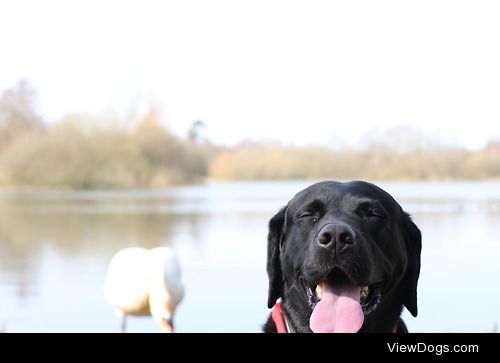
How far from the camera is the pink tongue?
3.13 metres

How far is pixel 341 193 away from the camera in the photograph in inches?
126

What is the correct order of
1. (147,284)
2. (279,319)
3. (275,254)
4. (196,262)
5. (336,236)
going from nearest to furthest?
(336,236)
(279,319)
(275,254)
(147,284)
(196,262)

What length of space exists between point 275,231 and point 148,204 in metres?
27.3

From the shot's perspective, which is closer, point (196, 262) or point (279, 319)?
point (279, 319)

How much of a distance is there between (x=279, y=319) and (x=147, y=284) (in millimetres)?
2957

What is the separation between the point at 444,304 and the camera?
916 centimetres

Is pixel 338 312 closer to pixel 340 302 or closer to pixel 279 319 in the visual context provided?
pixel 340 302

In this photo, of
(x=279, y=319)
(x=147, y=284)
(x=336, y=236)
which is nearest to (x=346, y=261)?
(x=336, y=236)

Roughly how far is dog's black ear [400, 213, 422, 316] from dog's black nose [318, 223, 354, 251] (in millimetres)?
420

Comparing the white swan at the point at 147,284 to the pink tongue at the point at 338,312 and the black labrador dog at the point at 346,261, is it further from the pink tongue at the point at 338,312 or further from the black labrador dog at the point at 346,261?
the pink tongue at the point at 338,312

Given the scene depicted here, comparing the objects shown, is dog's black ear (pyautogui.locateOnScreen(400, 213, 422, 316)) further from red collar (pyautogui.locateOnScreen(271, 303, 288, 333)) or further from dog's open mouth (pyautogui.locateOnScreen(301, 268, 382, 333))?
red collar (pyautogui.locateOnScreen(271, 303, 288, 333))

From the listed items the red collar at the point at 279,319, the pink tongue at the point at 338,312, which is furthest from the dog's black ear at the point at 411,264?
the pink tongue at the point at 338,312

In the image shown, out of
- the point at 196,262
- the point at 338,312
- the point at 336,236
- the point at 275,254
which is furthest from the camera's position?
the point at 196,262
